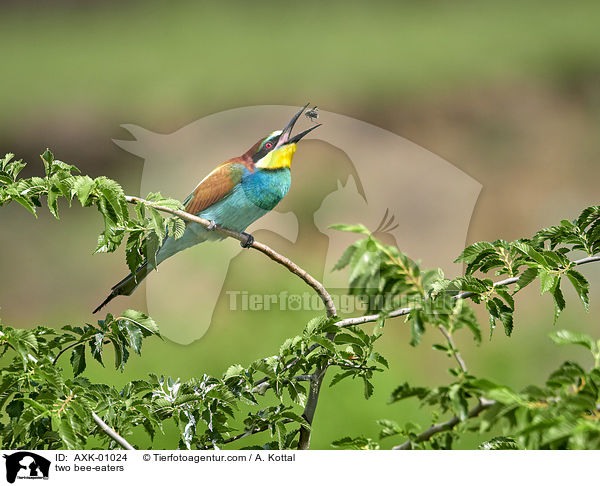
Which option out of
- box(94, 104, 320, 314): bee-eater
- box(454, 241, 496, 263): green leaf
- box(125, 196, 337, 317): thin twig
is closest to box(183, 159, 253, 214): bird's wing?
box(94, 104, 320, 314): bee-eater

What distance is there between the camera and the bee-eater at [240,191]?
0.66m

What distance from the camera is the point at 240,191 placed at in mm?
691

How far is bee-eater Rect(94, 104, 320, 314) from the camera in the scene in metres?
0.66

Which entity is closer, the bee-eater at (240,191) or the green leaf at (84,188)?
the green leaf at (84,188)

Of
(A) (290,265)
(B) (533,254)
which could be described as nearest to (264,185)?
(A) (290,265)

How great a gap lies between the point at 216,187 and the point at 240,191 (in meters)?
0.03

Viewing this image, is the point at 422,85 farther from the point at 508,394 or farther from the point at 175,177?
the point at 508,394

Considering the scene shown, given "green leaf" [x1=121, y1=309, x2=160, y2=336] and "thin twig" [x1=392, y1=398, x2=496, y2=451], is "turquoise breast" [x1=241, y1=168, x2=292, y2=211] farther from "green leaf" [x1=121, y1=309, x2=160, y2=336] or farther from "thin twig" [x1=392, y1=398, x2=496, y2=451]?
"thin twig" [x1=392, y1=398, x2=496, y2=451]

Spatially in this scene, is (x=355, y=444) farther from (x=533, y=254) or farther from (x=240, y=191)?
(x=240, y=191)

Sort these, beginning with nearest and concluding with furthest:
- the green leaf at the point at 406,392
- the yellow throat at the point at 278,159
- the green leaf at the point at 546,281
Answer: the green leaf at the point at 406,392, the green leaf at the point at 546,281, the yellow throat at the point at 278,159

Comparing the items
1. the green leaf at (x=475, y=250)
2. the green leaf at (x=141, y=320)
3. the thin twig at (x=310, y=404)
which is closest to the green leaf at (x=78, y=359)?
the green leaf at (x=141, y=320)
